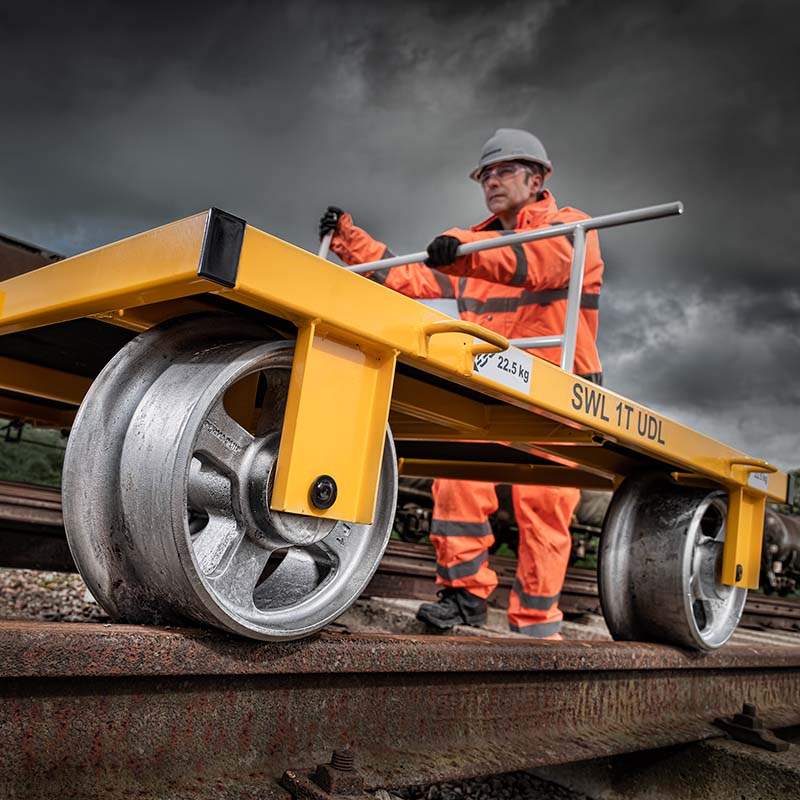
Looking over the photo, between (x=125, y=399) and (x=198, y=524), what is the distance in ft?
3.69

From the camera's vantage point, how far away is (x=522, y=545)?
407cm

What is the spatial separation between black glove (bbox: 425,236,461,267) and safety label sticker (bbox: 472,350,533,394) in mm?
1171

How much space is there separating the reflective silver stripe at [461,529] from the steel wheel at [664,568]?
1.45 meters

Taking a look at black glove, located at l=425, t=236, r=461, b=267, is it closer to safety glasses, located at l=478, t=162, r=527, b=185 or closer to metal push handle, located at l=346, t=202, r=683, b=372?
metal push handle, located at l=346, t=202, r=683, b=372

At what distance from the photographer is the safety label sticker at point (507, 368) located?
1.85m

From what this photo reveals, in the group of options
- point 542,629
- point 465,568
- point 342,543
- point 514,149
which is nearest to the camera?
point 342,543

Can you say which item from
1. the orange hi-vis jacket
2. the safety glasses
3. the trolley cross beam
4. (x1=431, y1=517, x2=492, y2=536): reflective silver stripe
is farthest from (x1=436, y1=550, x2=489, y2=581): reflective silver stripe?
the trolley cross beam

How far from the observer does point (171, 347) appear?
1699mm

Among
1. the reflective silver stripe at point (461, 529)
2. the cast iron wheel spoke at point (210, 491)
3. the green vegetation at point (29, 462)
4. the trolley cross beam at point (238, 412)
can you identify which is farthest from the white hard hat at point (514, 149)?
the green vegetation at point (29, 462)

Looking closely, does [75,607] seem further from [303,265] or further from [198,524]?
[303,265]

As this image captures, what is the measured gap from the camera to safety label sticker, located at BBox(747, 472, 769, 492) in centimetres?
293

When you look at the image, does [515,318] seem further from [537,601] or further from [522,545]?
[537,601]

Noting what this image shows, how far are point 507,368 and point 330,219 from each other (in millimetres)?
2502

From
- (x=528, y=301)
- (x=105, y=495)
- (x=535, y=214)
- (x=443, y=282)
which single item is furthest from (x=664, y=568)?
(x=443, y=282)
